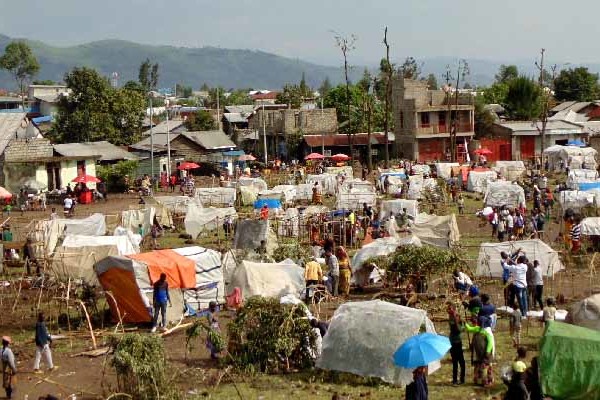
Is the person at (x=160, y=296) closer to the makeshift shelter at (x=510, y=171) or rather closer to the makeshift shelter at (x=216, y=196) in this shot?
the makeshift shelter at (x=216, y=196)

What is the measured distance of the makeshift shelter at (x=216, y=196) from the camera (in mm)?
38787

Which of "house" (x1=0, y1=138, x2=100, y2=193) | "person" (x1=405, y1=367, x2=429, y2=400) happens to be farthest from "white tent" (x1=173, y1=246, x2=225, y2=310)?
"house" (x1=0, y1=138, x2=100, y2=193)

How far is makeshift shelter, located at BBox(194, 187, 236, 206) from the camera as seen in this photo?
3879 centimetres

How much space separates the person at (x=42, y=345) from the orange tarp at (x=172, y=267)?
11.4ft

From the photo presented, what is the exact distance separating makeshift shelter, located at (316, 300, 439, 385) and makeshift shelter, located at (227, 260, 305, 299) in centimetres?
492

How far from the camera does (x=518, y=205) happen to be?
34.6 metres

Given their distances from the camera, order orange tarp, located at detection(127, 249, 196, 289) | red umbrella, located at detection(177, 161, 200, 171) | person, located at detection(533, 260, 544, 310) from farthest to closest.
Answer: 1. red umbrella, located at detection(177, 161, 200, 171)
2. orange tarp, located at detection(127, 249, 196, 289)
3. person, located at detection(533, 260, 544, 310)

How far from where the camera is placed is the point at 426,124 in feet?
219

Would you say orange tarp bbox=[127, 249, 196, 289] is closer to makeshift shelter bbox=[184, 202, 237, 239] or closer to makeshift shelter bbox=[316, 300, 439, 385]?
makeshift shelter bbox=[316, 300, 439, 385]

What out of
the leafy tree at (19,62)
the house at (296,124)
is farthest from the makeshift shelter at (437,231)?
the leafy tree at (19,62)

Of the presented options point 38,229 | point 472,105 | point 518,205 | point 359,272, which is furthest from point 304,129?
point 359,272

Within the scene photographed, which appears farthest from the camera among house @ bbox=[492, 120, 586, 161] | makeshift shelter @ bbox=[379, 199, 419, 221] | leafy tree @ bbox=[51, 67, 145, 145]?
house @ bbox=[492, 120, 586, 161]

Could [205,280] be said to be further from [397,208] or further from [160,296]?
[397,208]

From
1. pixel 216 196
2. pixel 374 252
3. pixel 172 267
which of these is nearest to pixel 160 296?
pixel 172 267
